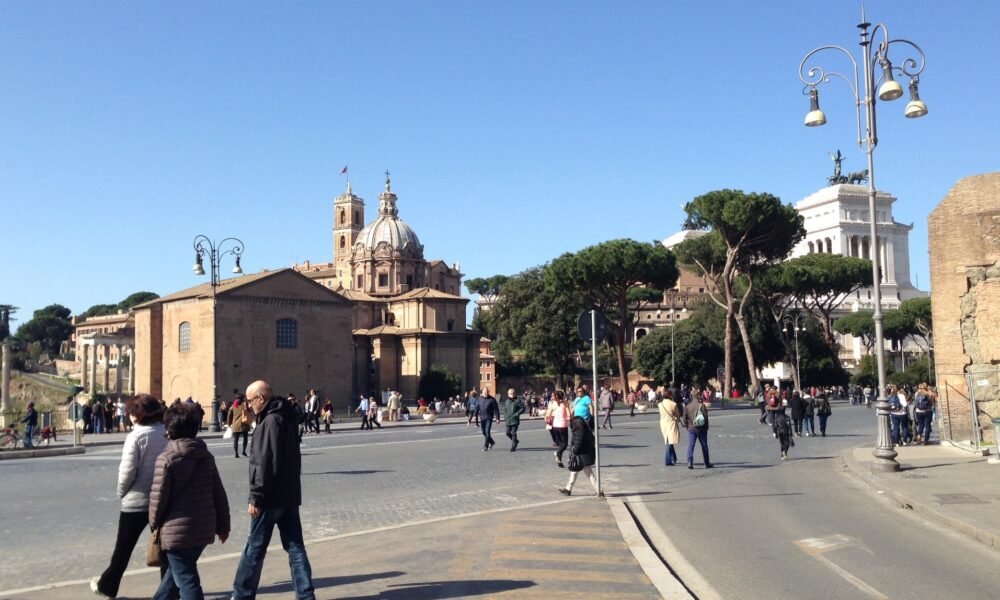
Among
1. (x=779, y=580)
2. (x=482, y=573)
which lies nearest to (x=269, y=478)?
(x=482, y=573)

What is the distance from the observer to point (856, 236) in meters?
109

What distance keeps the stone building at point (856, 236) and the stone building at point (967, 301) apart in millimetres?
85488

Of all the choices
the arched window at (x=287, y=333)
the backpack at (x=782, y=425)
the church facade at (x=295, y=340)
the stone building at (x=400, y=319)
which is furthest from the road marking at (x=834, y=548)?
the stone building at (x=400, y=319)

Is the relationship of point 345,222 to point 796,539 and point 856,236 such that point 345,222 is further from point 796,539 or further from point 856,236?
point 796,539

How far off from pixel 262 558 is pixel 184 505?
29.7 inches

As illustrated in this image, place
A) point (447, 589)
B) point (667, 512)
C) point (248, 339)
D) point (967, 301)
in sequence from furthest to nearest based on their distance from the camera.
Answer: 1. point (248, 339)
2. point (967, 301)
3. point (667, 512)
4. point (447, 589)

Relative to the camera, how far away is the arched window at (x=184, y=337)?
60.3 meters

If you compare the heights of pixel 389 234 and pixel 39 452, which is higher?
pixel 389 234

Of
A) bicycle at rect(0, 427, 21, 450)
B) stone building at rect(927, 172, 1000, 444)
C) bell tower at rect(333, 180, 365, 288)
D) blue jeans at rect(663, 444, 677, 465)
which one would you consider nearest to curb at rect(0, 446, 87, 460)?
bicycle at rect(0, 427, 21, 450)

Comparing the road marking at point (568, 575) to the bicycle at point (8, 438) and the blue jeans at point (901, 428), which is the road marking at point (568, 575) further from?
the bicycle at point (8, 438)

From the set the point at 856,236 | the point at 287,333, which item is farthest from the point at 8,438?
the point at 856,236

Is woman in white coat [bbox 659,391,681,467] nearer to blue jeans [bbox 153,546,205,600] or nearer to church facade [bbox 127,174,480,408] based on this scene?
blue jeans [bbox 153,546,205,600]

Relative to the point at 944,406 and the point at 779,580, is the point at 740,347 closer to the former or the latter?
the point at 944,406

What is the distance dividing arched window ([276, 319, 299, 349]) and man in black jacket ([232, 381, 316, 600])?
56.6m
